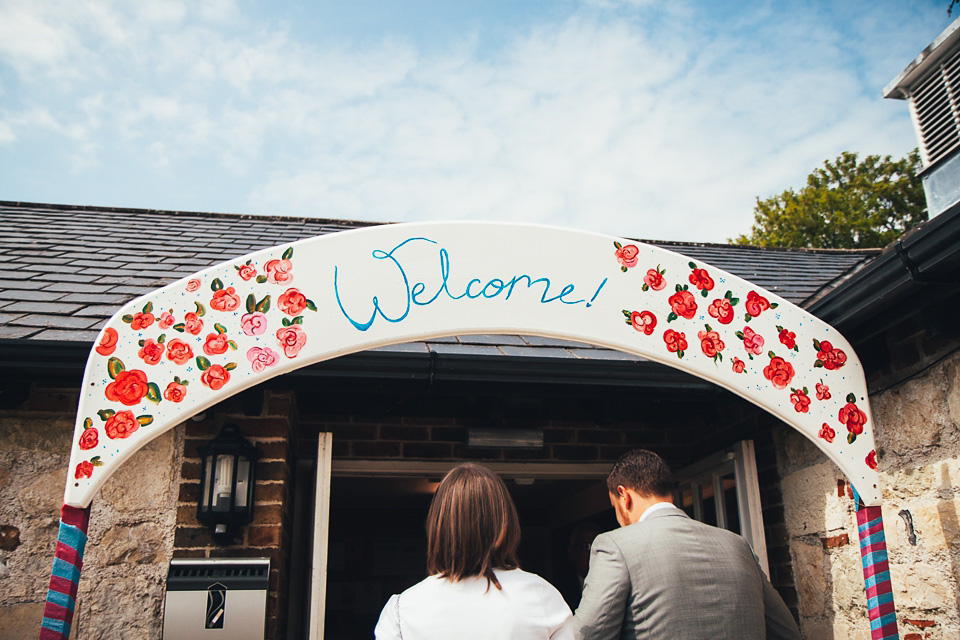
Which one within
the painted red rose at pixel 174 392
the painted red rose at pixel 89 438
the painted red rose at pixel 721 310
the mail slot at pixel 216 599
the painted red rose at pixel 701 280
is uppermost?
the painted red rose at pixel 701 280

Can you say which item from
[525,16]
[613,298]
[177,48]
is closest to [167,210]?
[177,48]

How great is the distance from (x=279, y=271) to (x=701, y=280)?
1.53 meters

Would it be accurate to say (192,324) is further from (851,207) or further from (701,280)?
(851,207)

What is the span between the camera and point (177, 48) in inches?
214

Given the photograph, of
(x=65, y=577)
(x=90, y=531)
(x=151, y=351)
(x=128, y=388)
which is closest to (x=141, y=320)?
(x=151, y=351)

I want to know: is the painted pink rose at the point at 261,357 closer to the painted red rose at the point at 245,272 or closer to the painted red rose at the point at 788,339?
the painted red rose at the point at 245,272

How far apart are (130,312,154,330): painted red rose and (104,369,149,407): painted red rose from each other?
0.15m

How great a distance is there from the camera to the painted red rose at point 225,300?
89.7 inches

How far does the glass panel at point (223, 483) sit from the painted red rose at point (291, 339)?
1.33 metres

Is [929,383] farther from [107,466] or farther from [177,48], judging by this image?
[177,48]

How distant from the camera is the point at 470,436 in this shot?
4.21m

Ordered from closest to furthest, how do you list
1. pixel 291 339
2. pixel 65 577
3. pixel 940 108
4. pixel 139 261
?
1. pixel 65 577
2. pixel 291 339
3. pixel 139 261
4. pixel 940 108

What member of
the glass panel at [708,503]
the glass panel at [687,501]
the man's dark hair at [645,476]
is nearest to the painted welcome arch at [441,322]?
the man's dark hair at [645,476]

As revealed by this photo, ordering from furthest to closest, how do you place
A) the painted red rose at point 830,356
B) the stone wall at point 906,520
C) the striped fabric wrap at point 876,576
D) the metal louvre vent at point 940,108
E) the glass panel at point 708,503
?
the metal louvre vent at point 940,108 < the glass panel at point 708,503 < the stone wall at point 906,520 < the painted red rose at point 830,356 < the striped fabric wrap at point 876,576
